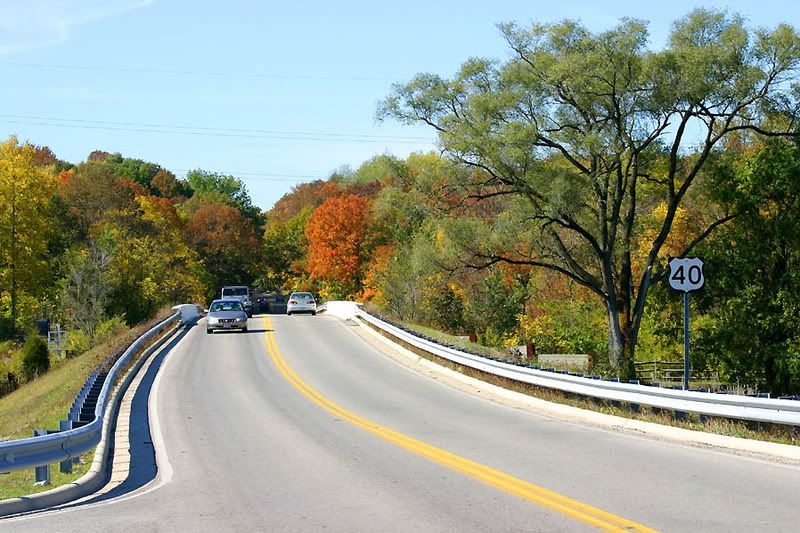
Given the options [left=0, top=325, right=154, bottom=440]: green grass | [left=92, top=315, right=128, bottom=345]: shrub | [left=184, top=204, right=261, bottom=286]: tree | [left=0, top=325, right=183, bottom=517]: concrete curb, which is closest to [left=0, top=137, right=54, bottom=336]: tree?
[left=92, top=315, right=128, bottom=345]: shrub

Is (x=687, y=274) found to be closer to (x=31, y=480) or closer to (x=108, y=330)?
(x=31, y=480)

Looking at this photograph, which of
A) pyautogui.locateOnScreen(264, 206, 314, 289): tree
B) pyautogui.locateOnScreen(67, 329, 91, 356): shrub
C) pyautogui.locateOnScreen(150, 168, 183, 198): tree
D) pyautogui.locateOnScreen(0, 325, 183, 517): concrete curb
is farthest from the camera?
pyautogui.locateOnScreen(150, 168, 183, 198): tree

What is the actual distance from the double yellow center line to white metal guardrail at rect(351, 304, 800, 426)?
12.8 feet

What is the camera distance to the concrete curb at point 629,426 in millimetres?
12516

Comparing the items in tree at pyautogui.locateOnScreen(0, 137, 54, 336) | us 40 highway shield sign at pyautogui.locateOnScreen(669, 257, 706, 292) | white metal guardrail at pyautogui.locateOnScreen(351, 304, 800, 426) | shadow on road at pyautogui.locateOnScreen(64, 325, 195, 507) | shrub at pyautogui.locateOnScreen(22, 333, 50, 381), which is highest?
tree at pyautogui.locateOnScreen(0, 137, 54, 336)

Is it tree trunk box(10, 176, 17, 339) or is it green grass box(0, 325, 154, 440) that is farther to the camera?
tree trunk box(10, 176, 17, 339)

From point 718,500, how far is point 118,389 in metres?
17.5

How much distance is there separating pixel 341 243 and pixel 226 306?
43866 mm

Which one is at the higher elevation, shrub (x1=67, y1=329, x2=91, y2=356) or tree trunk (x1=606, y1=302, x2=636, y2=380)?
tree trunk (x1=606, y1=302, x2=636, y2=380)

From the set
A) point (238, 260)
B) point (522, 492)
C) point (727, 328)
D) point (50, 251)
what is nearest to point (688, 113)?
point (727, 328)

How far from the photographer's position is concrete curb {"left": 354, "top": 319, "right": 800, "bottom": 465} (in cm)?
1252

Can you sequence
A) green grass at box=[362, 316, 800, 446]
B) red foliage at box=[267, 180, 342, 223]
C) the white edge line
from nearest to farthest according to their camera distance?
the white edge line < green grass at box=[362, 316, 800, 446] < red foliage at box=[267, 180, 342, 223]

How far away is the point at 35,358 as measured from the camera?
47.2 meters

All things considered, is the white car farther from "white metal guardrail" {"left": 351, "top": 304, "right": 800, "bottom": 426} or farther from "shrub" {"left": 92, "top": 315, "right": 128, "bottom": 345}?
"white metal guardrail" {"left": 351, "top": 304, "right": 800, "bottom": 426}
